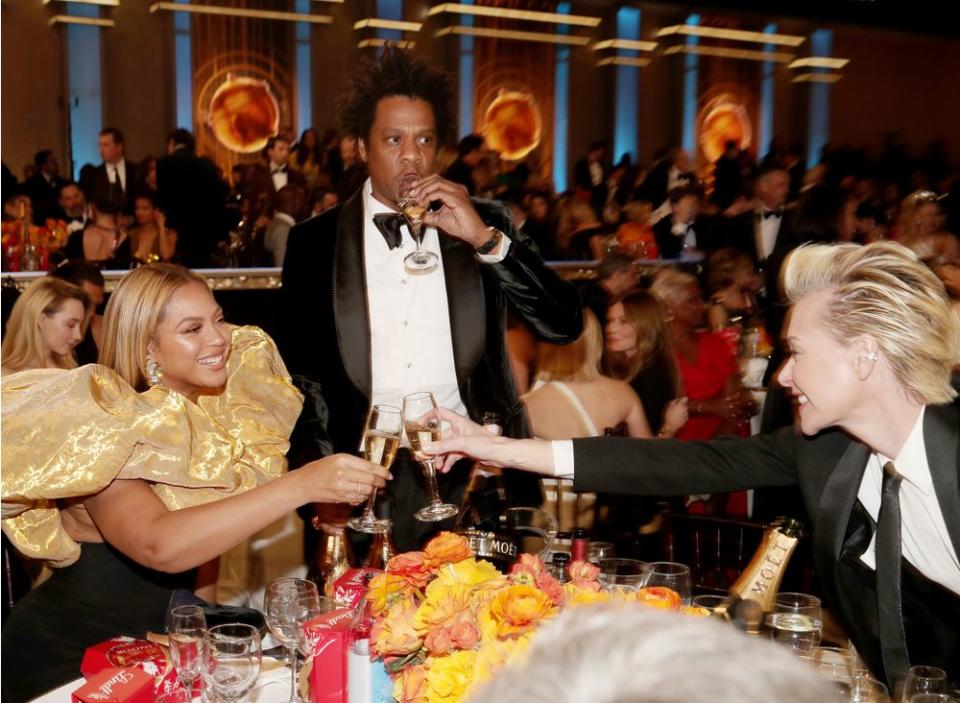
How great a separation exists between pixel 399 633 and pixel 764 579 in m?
0.77

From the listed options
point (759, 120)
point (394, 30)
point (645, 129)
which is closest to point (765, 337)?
point (394, 30)

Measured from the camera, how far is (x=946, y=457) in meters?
1.96

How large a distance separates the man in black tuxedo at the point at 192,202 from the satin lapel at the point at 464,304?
5.91 metres

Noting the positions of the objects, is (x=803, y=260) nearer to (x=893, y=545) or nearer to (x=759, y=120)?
(x=893, y=545)

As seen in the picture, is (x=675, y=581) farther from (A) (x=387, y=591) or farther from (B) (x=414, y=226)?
(B) (x=414, y=226)

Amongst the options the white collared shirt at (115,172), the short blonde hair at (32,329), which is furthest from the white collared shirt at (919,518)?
the white collared shirt at (115,172)

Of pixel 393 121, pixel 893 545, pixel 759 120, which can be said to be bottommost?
pixel 893 545

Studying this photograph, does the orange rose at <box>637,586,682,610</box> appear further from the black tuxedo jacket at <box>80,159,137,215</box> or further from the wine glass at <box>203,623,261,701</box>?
the black tuxedo jacket at <box>80,159,137,215</box>

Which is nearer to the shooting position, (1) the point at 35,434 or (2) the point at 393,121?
(1) the point at 35,434

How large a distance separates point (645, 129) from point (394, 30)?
4.24m

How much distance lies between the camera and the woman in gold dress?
219cm

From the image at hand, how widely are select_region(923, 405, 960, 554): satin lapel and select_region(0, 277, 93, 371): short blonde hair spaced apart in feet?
10.6

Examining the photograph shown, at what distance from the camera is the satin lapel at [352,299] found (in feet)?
9.89

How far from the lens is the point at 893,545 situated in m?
1.96
